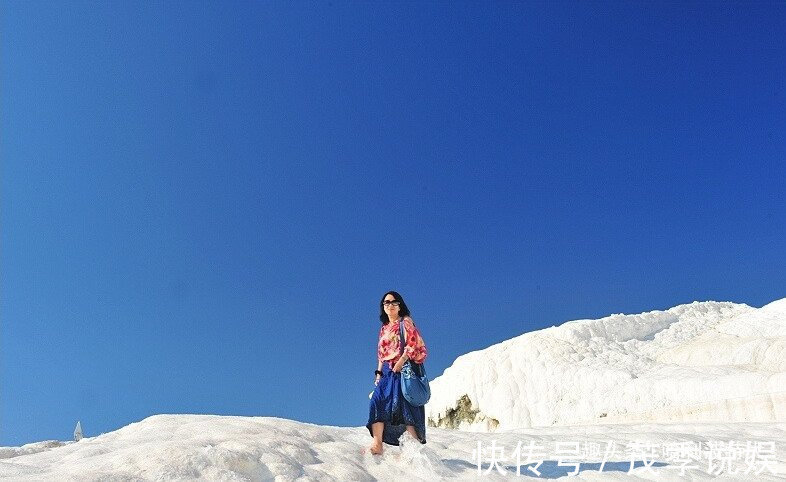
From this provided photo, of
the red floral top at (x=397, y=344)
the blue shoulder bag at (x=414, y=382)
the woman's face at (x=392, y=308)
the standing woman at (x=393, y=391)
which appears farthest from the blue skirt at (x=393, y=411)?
the woman's face at (x=392, y=308)

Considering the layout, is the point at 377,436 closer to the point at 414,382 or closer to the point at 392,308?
the point at 414,382

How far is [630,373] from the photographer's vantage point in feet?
95.6

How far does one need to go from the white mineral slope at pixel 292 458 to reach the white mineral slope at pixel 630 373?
51.4 ft

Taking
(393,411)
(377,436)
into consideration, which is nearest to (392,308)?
(393,411)

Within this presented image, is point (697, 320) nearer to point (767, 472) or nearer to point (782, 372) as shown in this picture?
point (782, 372)

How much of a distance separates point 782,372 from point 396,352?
70.1 ft

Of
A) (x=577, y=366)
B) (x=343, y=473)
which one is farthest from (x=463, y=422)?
(x=343, y=473)

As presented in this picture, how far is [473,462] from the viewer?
27.8 ft

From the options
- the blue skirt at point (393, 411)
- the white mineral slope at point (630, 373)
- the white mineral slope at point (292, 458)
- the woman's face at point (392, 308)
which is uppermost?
the white mineral slope at point (630, 373)

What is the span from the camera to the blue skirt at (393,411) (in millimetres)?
8023

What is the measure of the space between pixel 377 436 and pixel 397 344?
1192 mm

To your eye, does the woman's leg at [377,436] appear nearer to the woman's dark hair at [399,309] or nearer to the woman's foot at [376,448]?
the woman's foot at [376,448]

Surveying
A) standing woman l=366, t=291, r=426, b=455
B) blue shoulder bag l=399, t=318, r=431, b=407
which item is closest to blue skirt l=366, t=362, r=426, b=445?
standing woman l=366, t=291, r=426, b=455

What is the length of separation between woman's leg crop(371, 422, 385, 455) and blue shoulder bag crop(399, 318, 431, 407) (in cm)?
51
